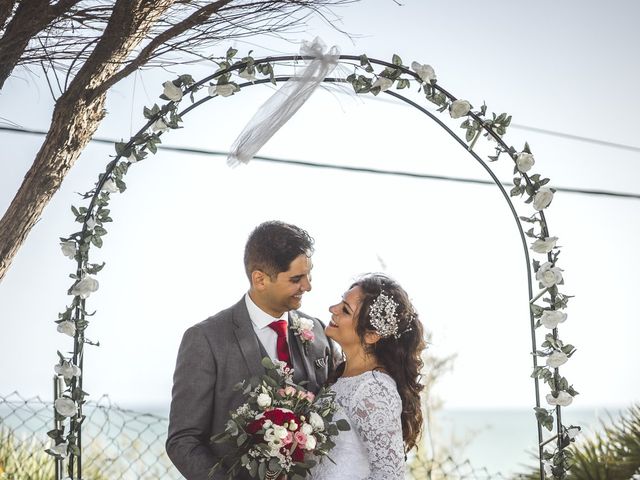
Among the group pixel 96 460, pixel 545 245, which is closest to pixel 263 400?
pixel 545 245

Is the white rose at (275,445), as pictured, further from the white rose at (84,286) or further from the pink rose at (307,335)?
the white rose at (84,286)

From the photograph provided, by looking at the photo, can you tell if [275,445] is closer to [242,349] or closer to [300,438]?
[300,438]

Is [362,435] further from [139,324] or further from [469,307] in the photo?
[469,307]

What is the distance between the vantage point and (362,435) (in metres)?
4.34

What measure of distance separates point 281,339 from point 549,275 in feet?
4.77

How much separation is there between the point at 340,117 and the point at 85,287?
6001mm

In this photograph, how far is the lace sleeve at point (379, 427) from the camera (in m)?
4.30

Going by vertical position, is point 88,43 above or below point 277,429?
above

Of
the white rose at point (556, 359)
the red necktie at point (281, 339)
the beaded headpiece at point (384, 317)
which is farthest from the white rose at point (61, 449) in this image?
the white rose at point (556, 359)

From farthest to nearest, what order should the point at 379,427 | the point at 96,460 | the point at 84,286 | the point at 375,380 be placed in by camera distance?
the point at 96,460 < the point at 84,286 < the point at 375,380 < the point at 379,427

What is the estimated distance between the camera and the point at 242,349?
4492mm

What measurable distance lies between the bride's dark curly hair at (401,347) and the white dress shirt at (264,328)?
398 mm

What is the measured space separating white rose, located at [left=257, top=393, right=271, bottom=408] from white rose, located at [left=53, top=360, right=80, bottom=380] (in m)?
1.16

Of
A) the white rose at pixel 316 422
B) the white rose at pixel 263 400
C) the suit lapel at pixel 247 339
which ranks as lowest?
the white rose at pixel 316 422
